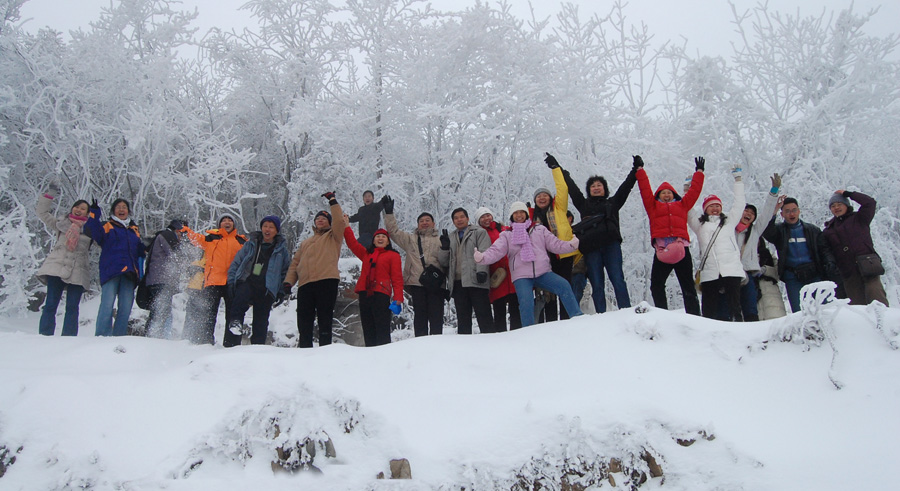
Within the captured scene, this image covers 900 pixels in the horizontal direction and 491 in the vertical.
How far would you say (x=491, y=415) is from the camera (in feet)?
11.8

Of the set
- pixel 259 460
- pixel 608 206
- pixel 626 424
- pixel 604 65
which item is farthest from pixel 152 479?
pixel 604 65

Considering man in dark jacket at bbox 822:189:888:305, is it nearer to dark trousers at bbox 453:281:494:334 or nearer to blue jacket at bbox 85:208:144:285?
dark trousers at bbox 453:281:494:334

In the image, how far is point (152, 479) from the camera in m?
3.04

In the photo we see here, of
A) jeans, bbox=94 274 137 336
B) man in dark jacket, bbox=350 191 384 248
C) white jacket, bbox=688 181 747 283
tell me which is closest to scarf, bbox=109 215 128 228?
jeans, bbox=94 274 137 336

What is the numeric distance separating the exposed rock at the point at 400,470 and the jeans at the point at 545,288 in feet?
8.64

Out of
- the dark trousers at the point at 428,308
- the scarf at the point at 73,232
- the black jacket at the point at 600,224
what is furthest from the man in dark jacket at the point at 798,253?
Result: the scarf at the point at 73,232

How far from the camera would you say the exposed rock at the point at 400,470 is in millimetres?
3203

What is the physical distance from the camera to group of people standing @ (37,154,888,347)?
18.6 feet

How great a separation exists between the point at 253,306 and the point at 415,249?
198 cm

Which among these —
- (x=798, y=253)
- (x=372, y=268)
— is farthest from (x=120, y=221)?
(x=798, y=253)

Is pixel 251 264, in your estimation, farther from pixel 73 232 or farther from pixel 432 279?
pixel 73 232

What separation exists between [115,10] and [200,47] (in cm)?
199

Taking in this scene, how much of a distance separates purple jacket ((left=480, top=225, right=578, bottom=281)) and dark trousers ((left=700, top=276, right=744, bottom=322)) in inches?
61.5

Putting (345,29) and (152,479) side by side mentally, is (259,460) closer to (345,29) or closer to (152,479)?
(152,479)
